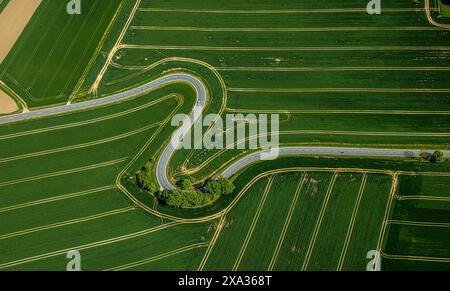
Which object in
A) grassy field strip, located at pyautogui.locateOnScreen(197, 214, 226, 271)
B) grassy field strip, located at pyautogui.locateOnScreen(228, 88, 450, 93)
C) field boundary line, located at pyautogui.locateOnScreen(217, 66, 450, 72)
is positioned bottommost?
grassy field strip, located at pyautogui.locateOnScreen(197, 214, 226, 271)

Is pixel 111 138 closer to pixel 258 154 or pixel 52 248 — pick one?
pixel 52 248

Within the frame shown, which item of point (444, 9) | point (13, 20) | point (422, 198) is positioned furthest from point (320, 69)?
point (13, 20)

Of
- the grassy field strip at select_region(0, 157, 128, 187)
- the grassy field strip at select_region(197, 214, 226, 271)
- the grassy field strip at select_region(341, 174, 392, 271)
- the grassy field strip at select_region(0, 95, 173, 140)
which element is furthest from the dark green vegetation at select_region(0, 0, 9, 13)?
the grassy field strip at select_region(341, 174, 392, 271)

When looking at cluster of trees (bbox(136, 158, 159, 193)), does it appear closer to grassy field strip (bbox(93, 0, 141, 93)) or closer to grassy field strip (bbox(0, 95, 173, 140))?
grassy field strip (bbox(0, 95, 173, 140))

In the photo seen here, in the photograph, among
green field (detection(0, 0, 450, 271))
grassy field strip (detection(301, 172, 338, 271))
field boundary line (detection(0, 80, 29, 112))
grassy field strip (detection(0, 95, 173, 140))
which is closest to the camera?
grassy field strip (detection(301, 172, 338, 271))

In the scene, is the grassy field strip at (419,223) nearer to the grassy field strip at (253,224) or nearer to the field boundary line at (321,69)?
the grassy field strip at (253,224)
